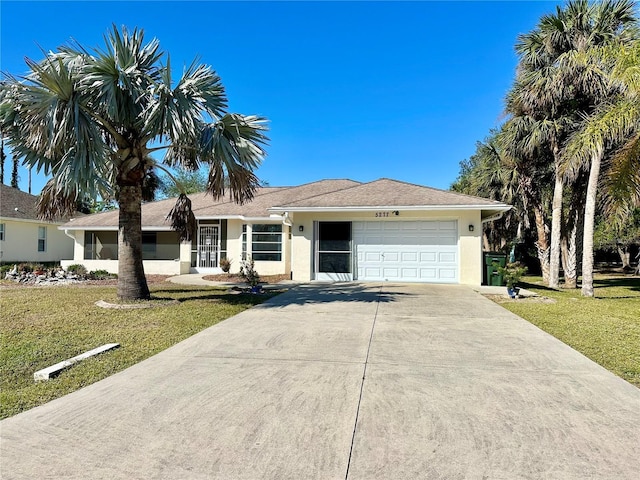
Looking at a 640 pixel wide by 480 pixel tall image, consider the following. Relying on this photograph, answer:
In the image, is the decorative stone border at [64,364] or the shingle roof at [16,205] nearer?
the decorative stone border at [64,364]

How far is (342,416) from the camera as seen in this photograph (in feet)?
11.6

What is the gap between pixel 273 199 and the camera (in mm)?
20266

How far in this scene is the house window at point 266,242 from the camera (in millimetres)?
17453

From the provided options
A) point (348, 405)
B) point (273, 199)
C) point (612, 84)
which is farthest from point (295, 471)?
point (273, 199)

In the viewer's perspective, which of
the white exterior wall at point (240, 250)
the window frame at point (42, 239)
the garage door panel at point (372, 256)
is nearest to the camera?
the garage door panel at point (372, 256)

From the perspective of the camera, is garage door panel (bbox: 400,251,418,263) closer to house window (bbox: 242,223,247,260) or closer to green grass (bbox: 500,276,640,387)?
green grass (bbox: 500,276,640,387)

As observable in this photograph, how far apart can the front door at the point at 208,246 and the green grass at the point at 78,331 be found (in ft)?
21.9

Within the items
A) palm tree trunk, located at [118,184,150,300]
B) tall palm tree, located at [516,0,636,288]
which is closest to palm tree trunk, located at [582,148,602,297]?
tall palm tree, located at [516,0,636,288]

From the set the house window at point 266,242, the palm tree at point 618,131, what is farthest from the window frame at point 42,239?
the palm tree at point 618,131

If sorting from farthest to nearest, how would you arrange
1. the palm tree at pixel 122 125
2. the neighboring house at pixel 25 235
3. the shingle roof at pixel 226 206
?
1. the neighboring house at pixel 25 235
2. the shingle roof at pixel 226 206
3. the palm tree at pixel 122 125

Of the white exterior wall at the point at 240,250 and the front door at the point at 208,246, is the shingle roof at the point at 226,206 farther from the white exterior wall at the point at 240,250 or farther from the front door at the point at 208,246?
the front door at the point at 208,246

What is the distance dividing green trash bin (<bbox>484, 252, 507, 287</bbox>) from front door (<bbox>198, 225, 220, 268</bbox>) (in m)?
11.6

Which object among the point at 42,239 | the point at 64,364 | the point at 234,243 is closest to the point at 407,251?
the point at 234,243

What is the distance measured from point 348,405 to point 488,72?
17215mm
